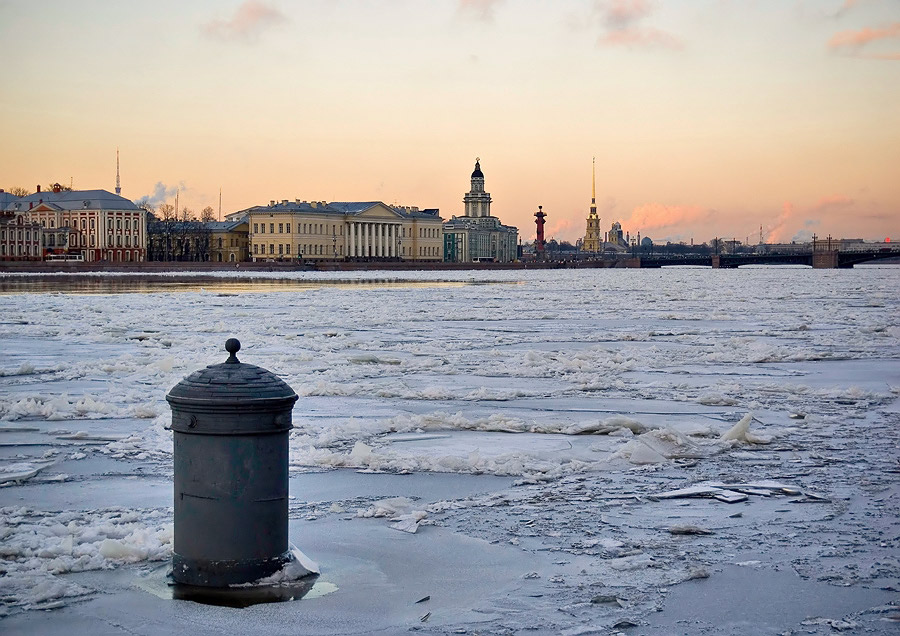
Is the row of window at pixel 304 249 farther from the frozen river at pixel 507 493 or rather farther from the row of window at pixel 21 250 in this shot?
the frozen river at pixel 507 493

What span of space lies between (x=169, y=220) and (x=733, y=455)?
154m

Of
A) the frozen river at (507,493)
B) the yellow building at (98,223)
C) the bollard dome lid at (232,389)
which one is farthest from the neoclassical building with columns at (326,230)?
the bollard dome lid at (232,389)

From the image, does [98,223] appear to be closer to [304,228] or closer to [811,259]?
[304,228]

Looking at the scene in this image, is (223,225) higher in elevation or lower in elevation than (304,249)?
higher

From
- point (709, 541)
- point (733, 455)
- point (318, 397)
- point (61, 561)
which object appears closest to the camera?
point (61, 561)

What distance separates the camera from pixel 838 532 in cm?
627

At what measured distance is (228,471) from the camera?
5.19 metres

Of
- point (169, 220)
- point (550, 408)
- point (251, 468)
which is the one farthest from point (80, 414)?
point (169, 220)

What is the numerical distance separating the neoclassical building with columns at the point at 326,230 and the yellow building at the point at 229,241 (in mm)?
2039

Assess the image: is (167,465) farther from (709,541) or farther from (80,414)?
(709,541)

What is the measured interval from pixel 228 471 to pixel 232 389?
0.37m

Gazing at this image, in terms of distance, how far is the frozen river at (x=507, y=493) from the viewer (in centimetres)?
498

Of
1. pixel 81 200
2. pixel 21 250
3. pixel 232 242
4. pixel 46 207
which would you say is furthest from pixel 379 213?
pixel 21 250

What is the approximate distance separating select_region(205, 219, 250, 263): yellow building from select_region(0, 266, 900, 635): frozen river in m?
148
